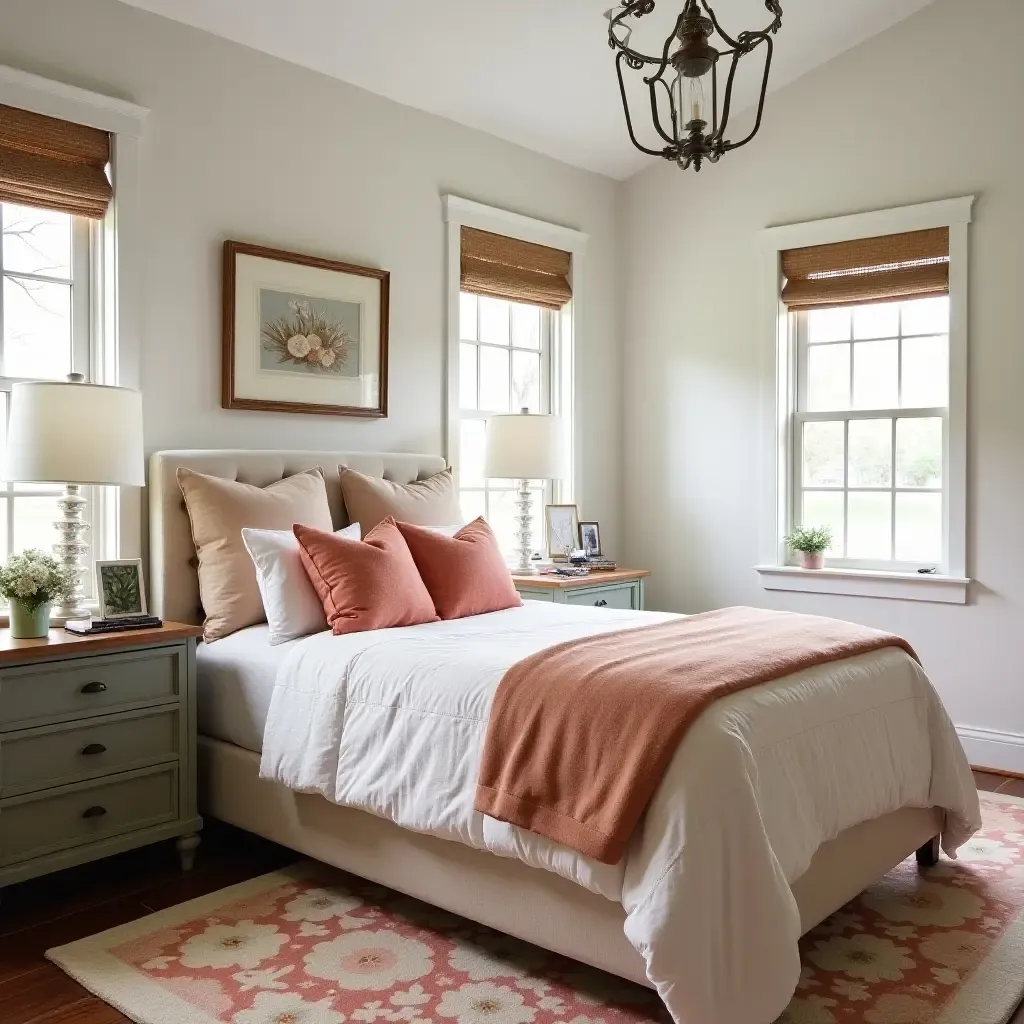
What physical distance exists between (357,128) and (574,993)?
3.42 meters

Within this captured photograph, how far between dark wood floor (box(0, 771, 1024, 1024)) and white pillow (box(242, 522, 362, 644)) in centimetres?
72

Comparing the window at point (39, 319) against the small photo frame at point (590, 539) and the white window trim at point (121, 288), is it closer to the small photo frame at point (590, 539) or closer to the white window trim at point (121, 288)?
the white window trim at point (121, 288)

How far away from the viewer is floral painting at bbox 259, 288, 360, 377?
3982 millimetres

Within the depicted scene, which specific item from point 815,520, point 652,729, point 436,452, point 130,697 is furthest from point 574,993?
point 815,520

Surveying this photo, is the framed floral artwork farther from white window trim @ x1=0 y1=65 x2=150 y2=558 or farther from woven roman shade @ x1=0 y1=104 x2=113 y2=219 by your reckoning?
woven roman shade @ x1=0 y1=104 x2=113 y2=219

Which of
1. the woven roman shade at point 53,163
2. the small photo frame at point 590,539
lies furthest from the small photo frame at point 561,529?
the woven roman shade at point 53,163

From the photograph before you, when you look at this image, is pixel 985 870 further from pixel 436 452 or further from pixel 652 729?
pixel 436 452

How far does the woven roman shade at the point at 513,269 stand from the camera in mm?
4805

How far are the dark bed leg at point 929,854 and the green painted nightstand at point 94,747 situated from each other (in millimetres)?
2213

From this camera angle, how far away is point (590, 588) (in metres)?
4.52

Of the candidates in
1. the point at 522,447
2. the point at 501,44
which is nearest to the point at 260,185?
the point at 501,44

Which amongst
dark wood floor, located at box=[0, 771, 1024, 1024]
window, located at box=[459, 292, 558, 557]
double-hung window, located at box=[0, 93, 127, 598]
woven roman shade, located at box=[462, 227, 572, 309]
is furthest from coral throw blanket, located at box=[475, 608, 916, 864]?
woven roman shade, located at box=[462, 227, 572, 309]

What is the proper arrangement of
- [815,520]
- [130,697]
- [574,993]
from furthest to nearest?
[815,520], [130,697], [574,993]

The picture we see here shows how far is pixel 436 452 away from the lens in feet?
15.3
